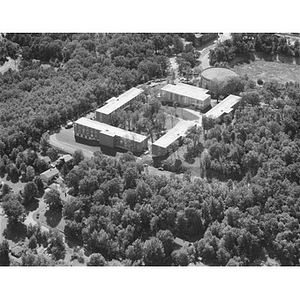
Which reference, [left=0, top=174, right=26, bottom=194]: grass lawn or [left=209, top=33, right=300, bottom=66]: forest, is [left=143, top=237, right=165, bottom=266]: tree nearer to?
[left=0, top=174, right=26, bottom=194]: grass lawn

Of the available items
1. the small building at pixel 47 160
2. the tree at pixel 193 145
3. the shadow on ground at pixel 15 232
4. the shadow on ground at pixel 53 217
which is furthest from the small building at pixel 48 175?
the tree at pixel 193 145

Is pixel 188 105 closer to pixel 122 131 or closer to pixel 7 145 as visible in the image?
pixel 122 131

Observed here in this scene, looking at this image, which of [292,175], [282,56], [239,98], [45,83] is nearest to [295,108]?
[239,98]

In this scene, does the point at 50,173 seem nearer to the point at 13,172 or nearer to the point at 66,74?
the point at 13,172

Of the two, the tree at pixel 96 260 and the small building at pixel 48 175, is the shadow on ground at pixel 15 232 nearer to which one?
the small building at pixel 48 175

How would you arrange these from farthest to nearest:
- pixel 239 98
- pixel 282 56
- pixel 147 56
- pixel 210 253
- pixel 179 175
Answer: pixel 282 56 < pixel 147 56 < pixel 239 98 < pixel 179 175 < pixel 210 253

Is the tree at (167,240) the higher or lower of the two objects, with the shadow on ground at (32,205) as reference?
higher

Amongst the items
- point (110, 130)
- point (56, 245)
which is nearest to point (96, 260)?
point (56, 245)

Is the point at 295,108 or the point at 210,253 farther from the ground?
the point at 295,108
